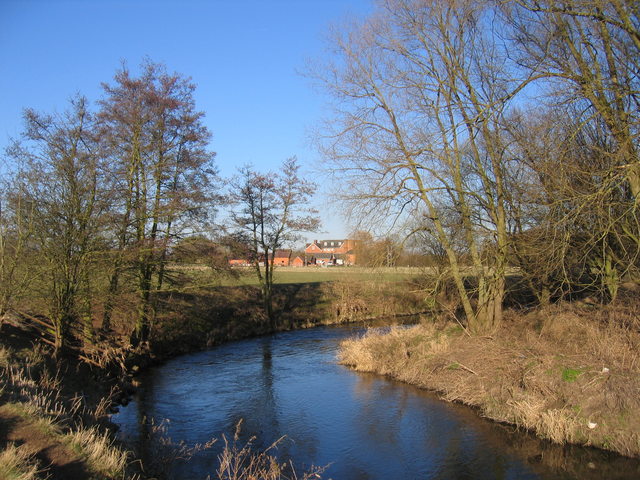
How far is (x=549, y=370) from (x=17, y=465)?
10396mm

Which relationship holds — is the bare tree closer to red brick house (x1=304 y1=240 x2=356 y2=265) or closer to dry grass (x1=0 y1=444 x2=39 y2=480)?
dry grass (x1=0 y1=444 x2=39 y2=480)

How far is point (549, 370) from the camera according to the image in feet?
36.9

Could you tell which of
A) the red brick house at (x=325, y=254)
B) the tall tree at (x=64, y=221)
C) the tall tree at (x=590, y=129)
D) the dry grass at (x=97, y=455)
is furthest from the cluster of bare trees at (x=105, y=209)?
the red brick house at (x=325, y=254)

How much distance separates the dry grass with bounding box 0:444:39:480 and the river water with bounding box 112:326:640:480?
2.98 m

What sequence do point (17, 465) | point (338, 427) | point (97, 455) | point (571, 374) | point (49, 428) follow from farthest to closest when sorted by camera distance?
point (338, 427) → point (571, 374) → point (49, 428) → point (97, 455) → point (17, 465)

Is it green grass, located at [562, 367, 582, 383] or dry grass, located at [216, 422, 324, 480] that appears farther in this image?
green grass, located at [562, 367, 582, 383]

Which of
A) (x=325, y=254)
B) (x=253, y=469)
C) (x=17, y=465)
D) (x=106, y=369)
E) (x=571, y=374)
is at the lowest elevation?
(x=253, y=469)

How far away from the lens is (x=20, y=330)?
14422mm

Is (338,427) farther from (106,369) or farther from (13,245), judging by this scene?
(13,245)

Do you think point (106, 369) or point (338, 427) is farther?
point (106, 369)

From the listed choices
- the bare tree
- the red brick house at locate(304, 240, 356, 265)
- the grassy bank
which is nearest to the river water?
the grassy bank

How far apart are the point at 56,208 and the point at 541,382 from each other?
515 inches

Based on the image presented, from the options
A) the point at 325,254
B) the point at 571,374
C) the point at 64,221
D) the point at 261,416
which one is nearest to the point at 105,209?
the point at 64,221

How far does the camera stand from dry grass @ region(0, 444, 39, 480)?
5389mm
